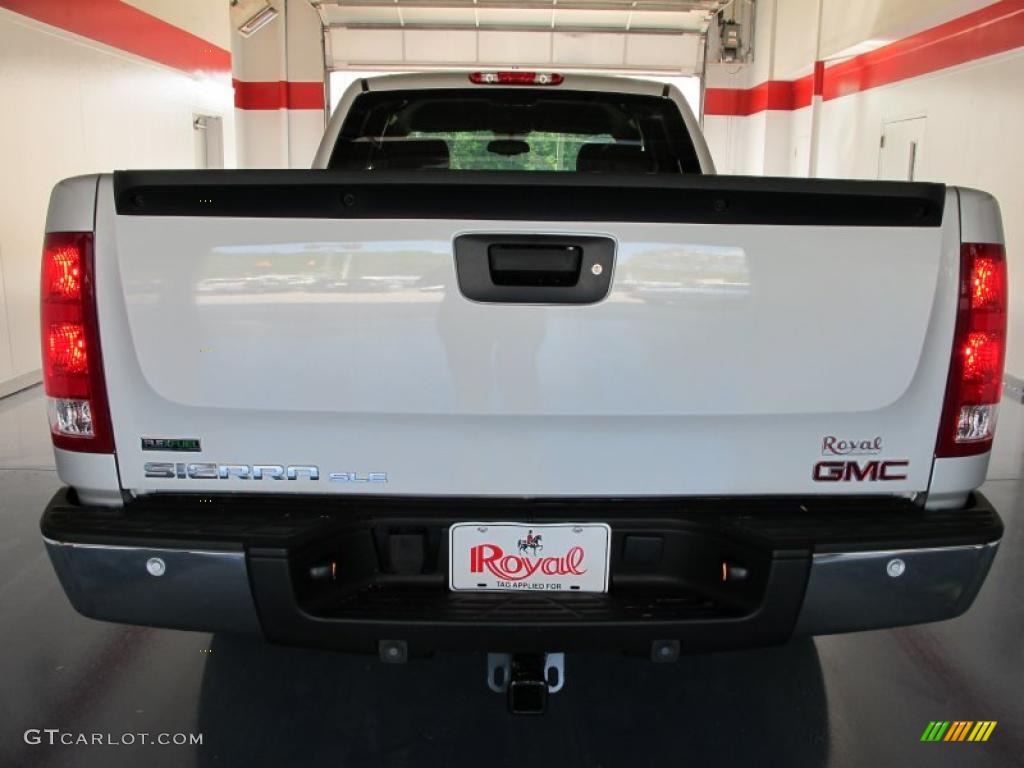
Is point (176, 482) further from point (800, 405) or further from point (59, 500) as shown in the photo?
point (800, 405)

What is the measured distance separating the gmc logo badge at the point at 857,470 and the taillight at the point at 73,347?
4.51 ft

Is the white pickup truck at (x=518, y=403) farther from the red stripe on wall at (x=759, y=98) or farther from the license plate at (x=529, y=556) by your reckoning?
the red stripe on wall at (x=759, y=98)

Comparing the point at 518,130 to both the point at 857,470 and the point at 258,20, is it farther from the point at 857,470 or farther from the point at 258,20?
the point at 258,20

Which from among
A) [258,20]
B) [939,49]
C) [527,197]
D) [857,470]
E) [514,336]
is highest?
[258,20]

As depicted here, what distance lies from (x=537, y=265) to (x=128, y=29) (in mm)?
7886

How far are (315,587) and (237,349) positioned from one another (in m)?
0.47

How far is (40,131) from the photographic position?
21.5 feet

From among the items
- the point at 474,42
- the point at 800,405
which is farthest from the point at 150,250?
A: the point at 474,42

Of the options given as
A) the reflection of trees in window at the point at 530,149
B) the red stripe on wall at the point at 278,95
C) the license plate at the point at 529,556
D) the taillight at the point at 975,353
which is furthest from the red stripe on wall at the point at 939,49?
the red stripe on wall at the point at 278,95

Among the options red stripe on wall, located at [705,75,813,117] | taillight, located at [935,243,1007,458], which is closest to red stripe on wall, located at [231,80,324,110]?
red stripe on wall, located at [705,75,813,117]

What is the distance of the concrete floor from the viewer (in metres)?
Result: 2.20

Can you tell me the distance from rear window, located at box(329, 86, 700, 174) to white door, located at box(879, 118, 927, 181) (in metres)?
6.07

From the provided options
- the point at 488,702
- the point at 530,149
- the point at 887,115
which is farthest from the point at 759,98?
the point at 488,702

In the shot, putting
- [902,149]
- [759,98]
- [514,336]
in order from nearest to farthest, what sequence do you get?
1. [514,336]
2. [902,149]
3. [759,98]
